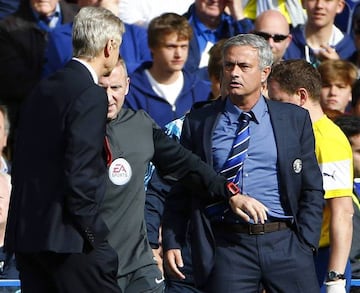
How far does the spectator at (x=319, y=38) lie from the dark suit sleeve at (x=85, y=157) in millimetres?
4793

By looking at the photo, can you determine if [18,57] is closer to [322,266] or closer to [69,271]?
[322,266]

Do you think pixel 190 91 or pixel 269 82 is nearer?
pixel 269 82

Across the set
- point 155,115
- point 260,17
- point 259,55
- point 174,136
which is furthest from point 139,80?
point 259,55

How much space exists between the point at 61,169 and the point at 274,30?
15.2 feet

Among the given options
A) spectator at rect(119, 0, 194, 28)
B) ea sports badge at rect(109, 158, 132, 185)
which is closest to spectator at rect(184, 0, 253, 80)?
spectator at rect(119, 0, 194, 28)

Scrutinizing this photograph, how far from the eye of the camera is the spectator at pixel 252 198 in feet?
21.4

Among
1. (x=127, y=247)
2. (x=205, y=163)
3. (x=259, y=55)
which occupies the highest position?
(x=259, y=55)

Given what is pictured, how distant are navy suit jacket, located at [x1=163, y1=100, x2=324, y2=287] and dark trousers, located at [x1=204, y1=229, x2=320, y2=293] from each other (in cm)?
8

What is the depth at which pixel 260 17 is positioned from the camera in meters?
10.1

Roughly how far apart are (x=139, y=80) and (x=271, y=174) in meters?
3.04

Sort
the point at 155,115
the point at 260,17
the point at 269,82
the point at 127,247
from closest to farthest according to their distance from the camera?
the point at 127,247 < the point at 269,82 < the point at 155,115 < the point at 260,17

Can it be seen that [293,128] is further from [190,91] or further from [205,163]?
[190,91]

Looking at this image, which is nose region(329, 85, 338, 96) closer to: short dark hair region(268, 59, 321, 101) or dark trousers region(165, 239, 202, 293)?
short dark hair region(268, 59, 321, 101)

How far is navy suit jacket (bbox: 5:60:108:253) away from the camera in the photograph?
18.5 ft
